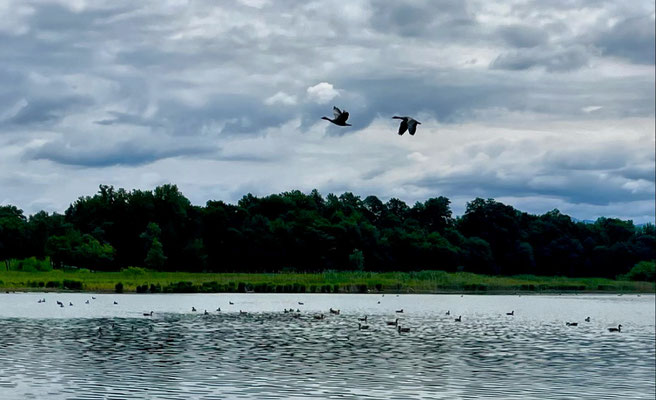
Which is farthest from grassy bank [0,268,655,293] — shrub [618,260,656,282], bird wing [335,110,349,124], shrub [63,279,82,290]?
bird wing [335,110,349,124]

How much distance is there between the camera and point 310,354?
38.2m

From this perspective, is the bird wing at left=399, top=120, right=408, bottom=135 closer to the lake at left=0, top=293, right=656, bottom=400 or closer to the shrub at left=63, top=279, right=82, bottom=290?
the lake at left=0, top=293, right=656, bottom=400

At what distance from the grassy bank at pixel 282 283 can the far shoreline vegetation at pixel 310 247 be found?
0.20 metres

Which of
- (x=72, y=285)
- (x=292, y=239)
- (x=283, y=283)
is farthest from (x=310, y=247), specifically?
(x=72, y=285)

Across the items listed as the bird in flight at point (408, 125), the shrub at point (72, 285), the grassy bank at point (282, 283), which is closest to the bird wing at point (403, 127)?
the bird in flight at point (408, 125)

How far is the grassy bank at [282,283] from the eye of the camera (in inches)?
3639

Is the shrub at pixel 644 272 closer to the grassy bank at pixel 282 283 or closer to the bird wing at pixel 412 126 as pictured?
the grassy bank at pixel 282 283

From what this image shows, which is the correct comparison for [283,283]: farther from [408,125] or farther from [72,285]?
[408,125]

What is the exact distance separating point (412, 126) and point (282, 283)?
8755 cm

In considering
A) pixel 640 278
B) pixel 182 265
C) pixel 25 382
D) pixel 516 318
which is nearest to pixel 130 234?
pixel 182 265

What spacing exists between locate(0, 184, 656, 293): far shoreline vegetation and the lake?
36.4m

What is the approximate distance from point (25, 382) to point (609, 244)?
152 metres

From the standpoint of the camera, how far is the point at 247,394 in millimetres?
27609

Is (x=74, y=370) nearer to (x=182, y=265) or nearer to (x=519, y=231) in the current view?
(x=182, y=265)
